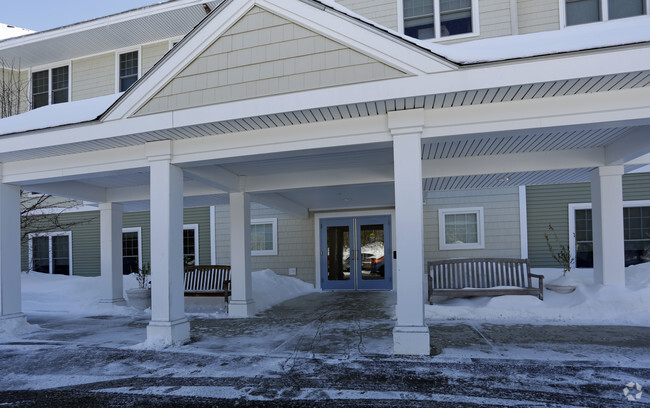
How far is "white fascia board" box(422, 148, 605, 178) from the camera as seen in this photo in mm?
8016

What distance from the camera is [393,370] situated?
5004 millimetres

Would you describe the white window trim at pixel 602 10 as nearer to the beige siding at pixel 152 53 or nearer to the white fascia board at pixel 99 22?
the white fascia board at pixel 99 22

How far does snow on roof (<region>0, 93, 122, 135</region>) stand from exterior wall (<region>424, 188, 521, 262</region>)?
8744mm

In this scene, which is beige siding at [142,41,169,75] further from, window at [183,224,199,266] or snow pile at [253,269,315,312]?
snow pile at [253,269,315,312]

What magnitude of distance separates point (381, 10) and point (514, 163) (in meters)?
5.71

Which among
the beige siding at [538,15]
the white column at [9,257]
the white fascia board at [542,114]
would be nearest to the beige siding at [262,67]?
the white fascia board at [542,114]

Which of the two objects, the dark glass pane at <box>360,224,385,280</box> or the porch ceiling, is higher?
the porch ceiling

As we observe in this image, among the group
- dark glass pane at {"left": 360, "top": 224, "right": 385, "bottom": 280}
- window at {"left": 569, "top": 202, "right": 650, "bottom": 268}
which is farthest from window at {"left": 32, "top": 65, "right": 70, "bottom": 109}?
window at {"left": 569, "top": 202, "right": 650, "bottom": 268}

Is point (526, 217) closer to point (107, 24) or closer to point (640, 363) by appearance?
point (640, 363)

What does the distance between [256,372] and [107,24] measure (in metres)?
12.3

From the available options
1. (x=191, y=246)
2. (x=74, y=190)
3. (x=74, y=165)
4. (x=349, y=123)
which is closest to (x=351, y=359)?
(x=349, y=123)

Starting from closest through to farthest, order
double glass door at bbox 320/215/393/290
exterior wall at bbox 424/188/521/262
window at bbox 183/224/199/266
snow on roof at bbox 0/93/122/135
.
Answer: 1. snow on roof at bbox 0/93/122/135
2. exterior wall at bbox 424/188/521/262
3. double glass door at bbox 320/215/393/290
4. window at bbox 183/224/199/266

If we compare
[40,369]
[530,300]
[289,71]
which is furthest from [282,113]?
[530,300]

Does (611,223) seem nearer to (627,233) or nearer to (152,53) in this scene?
(627,233)
